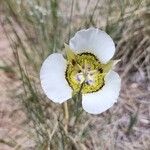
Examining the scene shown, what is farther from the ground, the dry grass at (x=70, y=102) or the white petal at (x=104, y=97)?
the white petal at (x=104, y=97)

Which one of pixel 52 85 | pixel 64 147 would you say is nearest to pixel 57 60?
pixel 52 85

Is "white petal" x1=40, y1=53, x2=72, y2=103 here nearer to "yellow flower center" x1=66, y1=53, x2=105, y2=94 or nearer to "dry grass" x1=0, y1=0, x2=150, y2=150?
"yellow flower center" x1=66, y1=53, x2=105, y2=94

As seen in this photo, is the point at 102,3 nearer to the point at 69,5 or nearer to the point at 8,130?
the point at 69,5

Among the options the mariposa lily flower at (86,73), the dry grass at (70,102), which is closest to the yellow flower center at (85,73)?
the mariposa lily flower at (86,73)

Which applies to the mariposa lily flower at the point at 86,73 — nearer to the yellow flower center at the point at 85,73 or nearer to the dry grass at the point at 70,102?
the yellow flower center at the point at 85,73

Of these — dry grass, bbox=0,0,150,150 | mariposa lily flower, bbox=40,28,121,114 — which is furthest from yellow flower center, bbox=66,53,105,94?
dry grass, bbox=0,0,150,150

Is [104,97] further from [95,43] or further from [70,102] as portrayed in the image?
[70,102]
